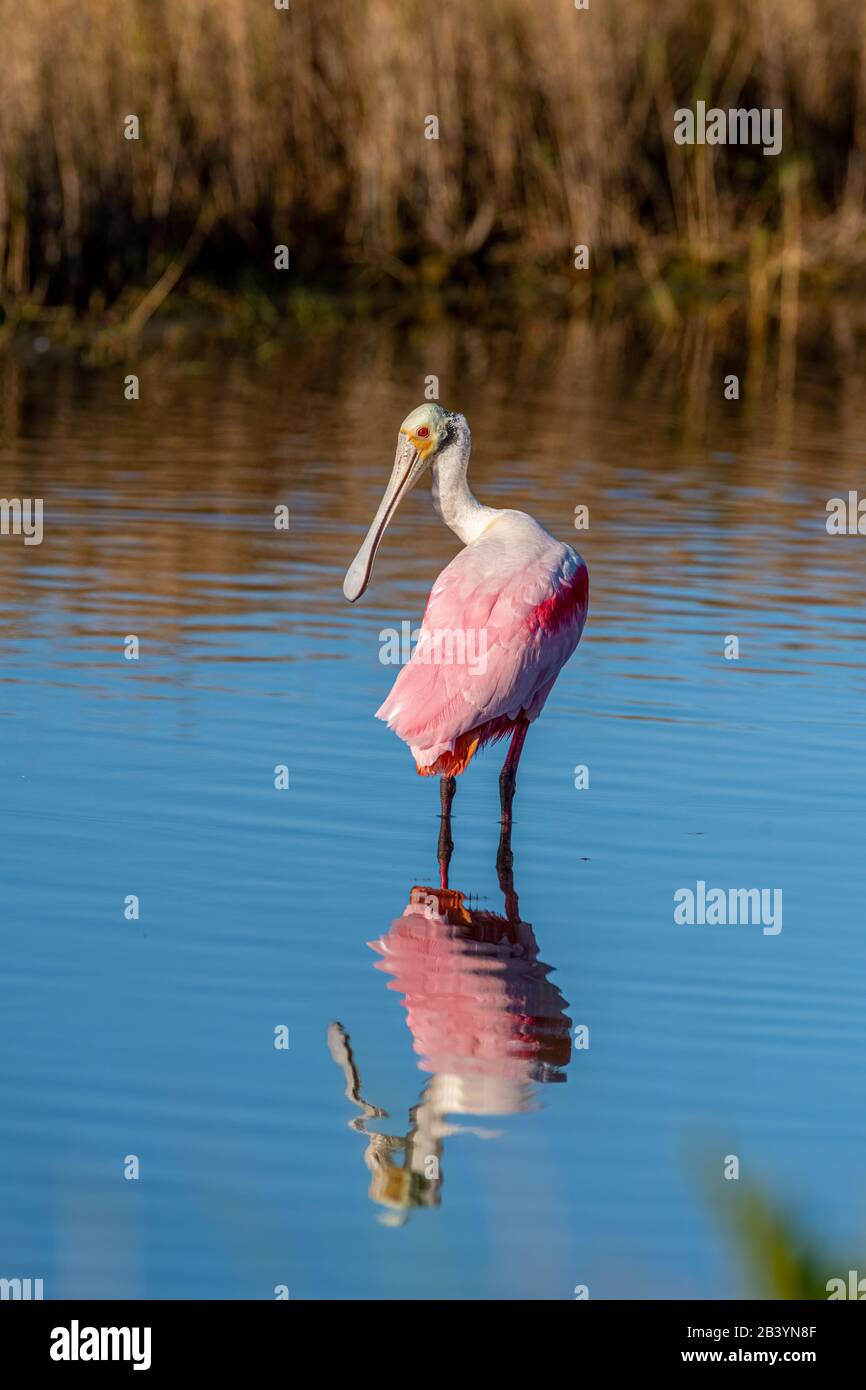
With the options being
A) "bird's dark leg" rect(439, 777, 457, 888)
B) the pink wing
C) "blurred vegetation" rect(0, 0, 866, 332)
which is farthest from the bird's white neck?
"blurred vegetation" rect(0, 0, 866, 332)

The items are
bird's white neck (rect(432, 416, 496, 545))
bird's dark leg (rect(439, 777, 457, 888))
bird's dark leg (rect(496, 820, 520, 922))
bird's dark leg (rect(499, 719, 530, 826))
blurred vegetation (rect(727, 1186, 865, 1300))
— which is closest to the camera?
blurred vegetation (rect(727, 1186, 865, 1300))

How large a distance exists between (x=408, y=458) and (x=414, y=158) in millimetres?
12879

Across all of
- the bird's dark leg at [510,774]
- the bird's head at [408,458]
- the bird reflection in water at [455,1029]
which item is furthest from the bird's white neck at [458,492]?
the bird reflection in water at [455,1029]

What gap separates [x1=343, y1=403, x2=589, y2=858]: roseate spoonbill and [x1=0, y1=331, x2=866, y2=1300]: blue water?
0.95 ft

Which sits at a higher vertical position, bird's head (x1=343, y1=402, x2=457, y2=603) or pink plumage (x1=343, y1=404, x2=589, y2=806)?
bird's head (x1=343, y1=402, x2=457, y2=603)

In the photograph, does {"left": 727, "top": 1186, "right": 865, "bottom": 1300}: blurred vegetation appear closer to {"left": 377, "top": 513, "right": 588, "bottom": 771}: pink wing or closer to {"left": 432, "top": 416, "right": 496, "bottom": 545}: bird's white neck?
{"left": 377, "top": 513, "right": 588, "bottom": 771}: pink wing

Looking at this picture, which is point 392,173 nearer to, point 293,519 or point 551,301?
point 551,301

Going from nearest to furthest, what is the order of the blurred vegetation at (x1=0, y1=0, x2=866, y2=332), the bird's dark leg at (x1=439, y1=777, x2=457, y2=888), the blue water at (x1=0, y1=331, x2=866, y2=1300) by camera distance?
the blue water at (x1=0, y1=331, x2=866, y2=1300) → the bird's dark leg at (x1=439, y1=777, x2=457, y2=888) → the blurred vegetation at (x1=0, y1=0, x2=866, y2=332)

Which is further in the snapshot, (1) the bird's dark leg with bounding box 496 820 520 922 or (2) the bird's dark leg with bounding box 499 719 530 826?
(2) the bird's dark leg with bounding box 499 719 530 826

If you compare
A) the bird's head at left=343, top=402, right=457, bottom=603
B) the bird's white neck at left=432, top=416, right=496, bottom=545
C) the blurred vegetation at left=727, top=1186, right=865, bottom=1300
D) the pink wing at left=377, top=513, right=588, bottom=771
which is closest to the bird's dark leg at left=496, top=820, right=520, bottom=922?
the pink wing at left=377, top=513, right=588, bottom=771

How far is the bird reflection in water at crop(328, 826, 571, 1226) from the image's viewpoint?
442cm

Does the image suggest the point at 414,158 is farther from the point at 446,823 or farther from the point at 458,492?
the point at 446,823

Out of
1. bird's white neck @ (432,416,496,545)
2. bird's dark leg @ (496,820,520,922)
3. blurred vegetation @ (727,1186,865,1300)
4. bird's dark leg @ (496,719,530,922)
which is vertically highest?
bird's white neck @ (432,416,496,545)

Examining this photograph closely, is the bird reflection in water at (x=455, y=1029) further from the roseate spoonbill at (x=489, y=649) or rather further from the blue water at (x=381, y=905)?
the roseate spoonbill at (x=489, y=649)
